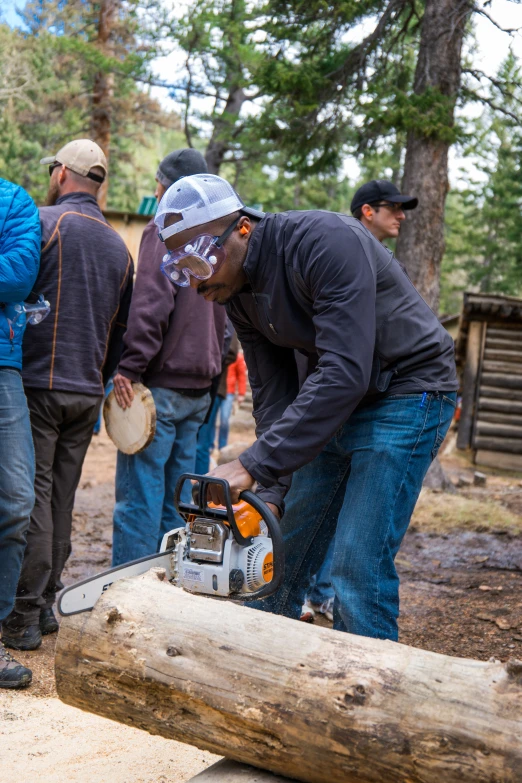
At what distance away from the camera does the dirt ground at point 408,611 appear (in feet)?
9.26

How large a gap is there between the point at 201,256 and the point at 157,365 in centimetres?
185

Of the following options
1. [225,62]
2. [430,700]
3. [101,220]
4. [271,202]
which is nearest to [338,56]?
[101,220]

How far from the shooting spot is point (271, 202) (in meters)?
26.4

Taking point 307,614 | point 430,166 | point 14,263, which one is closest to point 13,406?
point 14,263

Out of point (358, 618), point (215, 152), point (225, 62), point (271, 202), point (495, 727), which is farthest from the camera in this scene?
point (271, 202)

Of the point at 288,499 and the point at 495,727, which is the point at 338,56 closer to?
the point at 288,499

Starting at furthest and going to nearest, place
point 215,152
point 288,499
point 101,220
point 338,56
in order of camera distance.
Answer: point 215,152 < point 338,56 < point 101,220 < point 288,499

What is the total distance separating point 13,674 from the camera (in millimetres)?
3316

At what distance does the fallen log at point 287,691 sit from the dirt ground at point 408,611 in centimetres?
56

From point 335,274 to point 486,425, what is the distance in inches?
517

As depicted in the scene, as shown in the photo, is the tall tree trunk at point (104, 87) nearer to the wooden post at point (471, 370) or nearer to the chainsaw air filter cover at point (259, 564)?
the wooden post at point (471, 370)

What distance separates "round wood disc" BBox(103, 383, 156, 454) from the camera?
4.27 m

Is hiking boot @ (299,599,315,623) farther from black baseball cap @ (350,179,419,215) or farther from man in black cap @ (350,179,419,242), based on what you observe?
black baseball cap @ (350,179,419,215)

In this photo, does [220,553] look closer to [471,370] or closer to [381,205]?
[381,205]
